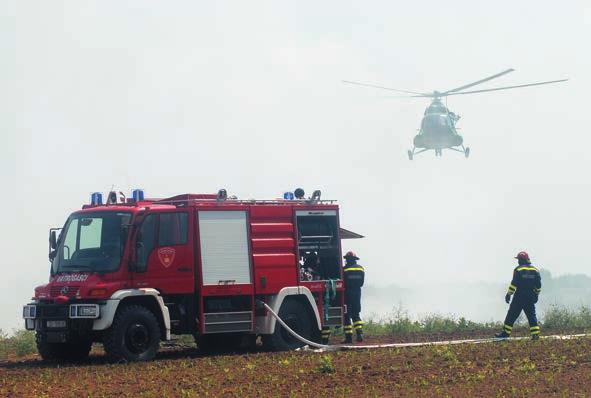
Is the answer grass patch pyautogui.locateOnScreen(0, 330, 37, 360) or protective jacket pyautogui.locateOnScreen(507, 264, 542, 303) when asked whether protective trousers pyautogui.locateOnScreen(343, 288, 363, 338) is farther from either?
grass patch pyautogui.locateOnScreen(0, 330, 37, 360)

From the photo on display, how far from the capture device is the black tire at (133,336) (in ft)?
56.1

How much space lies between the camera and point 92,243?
1789 centimetres

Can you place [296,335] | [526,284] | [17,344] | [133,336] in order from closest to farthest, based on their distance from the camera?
[133,336], [296,335], [17,344], [526,284]

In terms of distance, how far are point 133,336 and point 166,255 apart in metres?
1.47

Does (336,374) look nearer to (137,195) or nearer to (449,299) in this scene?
(137,195)

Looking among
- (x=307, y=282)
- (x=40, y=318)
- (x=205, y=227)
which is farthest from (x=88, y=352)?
(x=307, y=282)

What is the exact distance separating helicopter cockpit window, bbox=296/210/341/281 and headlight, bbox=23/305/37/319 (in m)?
4.81

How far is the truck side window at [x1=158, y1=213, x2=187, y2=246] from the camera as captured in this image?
1809 centimetres

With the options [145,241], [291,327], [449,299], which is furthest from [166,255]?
[449,299]

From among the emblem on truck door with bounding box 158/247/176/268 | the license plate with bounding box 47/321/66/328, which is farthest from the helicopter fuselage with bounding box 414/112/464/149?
the license plate with bounding box 47/321/66/328

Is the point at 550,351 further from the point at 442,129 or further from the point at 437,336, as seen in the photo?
the point at 442,129

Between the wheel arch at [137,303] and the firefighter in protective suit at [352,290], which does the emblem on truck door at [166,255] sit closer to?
the wheel arch at [137,303]

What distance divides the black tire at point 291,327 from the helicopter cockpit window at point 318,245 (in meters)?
0.57

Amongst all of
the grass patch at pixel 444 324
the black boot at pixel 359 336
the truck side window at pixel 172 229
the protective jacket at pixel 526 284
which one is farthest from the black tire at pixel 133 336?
the protective jacket at pixel 526 284
